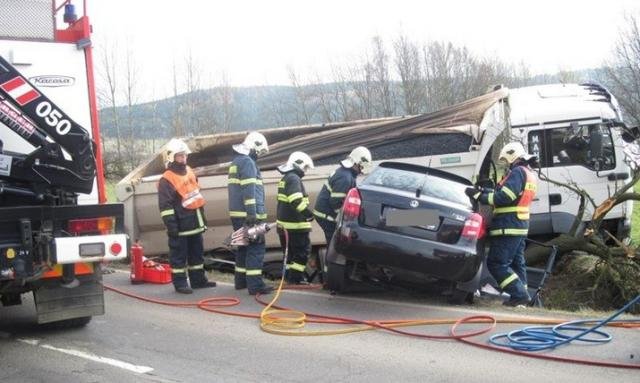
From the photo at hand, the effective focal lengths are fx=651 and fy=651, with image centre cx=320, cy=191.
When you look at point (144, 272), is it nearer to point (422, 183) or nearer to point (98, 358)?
point (98, 358)

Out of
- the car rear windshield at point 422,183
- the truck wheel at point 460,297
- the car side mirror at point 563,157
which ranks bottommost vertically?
the truck wheel at point 460,297

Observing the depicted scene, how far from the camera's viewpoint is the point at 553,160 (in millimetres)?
9320

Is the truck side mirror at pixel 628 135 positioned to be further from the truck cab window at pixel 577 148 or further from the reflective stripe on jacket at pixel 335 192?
the reflective stripe on jacket at pixel 335 192

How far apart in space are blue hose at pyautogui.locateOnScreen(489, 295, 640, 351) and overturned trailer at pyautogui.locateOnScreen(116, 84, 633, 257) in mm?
3688

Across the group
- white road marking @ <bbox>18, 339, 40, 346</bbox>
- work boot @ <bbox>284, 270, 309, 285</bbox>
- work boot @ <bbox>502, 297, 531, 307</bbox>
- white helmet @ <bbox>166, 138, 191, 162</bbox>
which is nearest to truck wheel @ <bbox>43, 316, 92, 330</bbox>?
white road marking @ <bbox>18, 339, 40, 346</bbox>

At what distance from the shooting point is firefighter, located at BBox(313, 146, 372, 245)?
303 inches

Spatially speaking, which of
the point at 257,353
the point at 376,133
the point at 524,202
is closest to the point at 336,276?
the point at 257,353

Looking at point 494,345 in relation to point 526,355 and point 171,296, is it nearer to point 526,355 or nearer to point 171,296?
point 526,355

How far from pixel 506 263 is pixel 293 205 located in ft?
8.16

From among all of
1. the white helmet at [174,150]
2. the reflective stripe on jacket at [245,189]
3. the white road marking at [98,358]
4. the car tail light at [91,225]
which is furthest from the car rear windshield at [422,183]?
the white road marking at [98,358]

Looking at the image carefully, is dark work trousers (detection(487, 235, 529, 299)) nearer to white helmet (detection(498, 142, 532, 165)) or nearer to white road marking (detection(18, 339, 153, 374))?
white helmet (detection(498, 142, 532, 165))

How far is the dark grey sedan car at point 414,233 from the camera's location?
6.01 metres

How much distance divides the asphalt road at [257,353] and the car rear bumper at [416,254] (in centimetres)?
47

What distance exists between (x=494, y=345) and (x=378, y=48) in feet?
116
